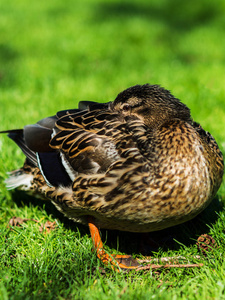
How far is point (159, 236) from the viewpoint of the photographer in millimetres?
3170

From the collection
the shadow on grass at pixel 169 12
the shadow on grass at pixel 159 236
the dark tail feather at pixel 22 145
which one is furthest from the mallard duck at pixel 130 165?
the shadow on grass at pixel 169 12

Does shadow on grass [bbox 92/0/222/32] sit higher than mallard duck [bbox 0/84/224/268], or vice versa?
shadow on grass [bbox 92/0/222/32]

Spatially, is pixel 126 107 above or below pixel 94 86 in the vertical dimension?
below

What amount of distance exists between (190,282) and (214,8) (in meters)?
8.54

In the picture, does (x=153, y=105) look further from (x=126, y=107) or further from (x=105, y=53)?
(x=105, y=53)

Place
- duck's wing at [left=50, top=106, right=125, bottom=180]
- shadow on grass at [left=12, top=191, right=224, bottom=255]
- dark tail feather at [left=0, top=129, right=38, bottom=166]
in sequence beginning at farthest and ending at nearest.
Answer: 1. dark tail feather at [left=0, top=129, right=38, bottom=166]
2. shadow on grass at [left=12, top=191, right=224, bottom=255]
3. duck's wing at [left=50, top=106, right=125, bottom=180]

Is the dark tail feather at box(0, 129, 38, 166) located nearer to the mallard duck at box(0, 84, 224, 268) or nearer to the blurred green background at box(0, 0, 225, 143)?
the mallard duck at box(0, 84, 224, 268)

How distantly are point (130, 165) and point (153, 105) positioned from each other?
49 cm

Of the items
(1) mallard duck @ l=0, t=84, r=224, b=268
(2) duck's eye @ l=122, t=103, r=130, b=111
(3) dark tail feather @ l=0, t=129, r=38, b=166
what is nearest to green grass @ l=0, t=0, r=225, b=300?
(1) mallard duck @ l=0, t=84, r=224, b=268

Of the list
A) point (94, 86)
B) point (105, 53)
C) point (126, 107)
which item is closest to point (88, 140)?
point (126, 107)

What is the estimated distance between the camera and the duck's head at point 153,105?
2.76 m

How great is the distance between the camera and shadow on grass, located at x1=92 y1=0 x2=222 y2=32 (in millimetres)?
9047

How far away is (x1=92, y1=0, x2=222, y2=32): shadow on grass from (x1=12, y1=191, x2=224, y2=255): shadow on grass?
6.16 meters

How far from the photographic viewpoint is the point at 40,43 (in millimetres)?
7445
